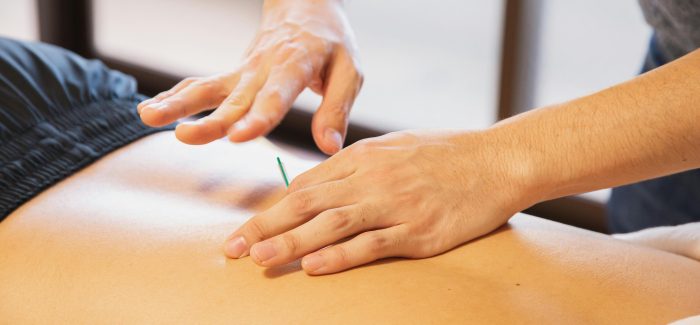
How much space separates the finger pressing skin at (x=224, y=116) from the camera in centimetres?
121

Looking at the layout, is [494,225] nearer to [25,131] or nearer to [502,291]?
[502,291]

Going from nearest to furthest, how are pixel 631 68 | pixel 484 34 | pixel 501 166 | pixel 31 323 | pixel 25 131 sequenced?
pixel 31 323 < pixel 501 166 < pixel 25 131 < pixel 631 68 < pixel 484 34

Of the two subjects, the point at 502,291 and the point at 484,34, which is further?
the point at 484,34

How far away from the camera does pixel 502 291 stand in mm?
1083

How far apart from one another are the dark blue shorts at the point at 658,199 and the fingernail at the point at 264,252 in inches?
37.4

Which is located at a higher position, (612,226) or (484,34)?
(484,34)

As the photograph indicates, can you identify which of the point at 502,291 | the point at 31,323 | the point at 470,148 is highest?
the point at 470,148

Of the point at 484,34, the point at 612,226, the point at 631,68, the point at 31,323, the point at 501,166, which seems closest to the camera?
the point at 31,323

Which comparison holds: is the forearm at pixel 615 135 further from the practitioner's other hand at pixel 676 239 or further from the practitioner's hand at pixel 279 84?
the practitioner's hand at pixel 279 84

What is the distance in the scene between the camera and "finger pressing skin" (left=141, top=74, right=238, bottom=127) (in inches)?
49.9

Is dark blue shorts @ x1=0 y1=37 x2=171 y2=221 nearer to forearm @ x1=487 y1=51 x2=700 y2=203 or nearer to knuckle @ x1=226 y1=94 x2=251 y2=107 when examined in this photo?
knuckle @ x1=226 y1=94 x2=251 y2=107

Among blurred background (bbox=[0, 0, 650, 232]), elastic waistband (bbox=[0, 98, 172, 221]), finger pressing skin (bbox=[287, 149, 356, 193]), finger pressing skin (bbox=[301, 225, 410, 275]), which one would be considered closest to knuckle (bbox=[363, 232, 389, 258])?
finger pressing skin (bbox=[301, 225, 410, 275])

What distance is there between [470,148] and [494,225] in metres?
0.11

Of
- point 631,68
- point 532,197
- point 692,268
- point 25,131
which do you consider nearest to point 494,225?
point 532,197
